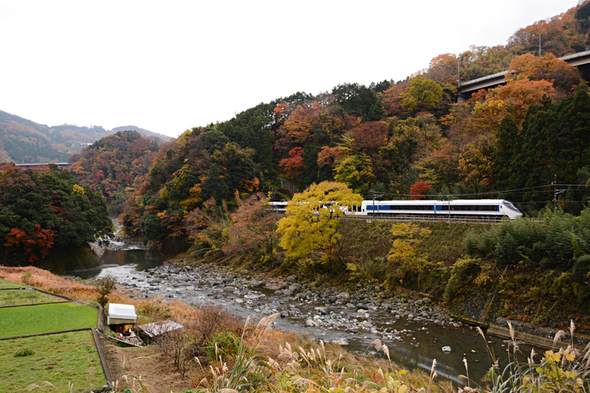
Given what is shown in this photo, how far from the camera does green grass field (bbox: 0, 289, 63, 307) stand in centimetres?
1123

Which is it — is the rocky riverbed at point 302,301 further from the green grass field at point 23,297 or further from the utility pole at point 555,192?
the utility pole at point 555,192

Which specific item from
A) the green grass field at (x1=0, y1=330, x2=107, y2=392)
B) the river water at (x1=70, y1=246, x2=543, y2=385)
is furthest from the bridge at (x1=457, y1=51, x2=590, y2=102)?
the green grass field at (x1=0, y1=330, x2=107, y2=392)

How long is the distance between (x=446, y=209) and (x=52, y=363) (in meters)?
23.1

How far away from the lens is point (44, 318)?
9.55 metres

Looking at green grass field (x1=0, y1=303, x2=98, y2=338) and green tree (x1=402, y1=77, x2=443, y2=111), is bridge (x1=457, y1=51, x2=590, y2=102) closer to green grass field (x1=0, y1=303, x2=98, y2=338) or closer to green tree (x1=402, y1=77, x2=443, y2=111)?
green tree (x1=402, y1=77, x2=443, y2=111)

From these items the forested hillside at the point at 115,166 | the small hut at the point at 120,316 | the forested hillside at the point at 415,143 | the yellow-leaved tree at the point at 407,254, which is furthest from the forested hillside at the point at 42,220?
the forested hillside at the point at 115,166

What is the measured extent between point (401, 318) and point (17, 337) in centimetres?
1421

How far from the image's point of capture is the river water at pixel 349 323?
11.4 m

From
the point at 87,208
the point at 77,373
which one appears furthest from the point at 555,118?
the point at 87,208

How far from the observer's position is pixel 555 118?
1975 cm

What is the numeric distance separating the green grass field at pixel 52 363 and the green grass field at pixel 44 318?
0.83 m

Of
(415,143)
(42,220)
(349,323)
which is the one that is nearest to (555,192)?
(349,323)

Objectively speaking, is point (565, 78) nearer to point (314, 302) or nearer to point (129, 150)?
point (314, 302)

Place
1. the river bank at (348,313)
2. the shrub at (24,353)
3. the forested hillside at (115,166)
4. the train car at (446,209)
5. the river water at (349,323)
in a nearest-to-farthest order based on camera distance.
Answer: the shrub at (24,353)
the river water at (349,323)
the river bank at (348,313)
the train car at (446,209)
the forested hillside at (115,166)
